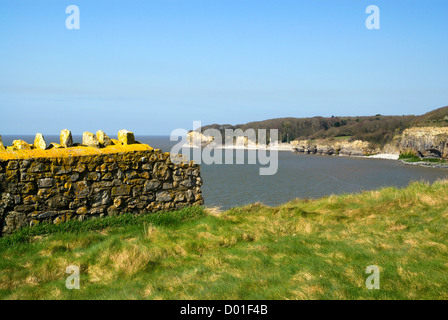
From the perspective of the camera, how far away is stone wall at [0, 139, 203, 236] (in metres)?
7.59

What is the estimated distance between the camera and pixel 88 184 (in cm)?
828

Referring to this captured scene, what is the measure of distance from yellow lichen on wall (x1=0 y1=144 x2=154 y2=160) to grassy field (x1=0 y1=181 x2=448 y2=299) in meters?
1.63

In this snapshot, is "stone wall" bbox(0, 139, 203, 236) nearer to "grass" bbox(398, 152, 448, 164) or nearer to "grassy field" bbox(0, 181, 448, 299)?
"grassy field" bbox(0, 181, 448, 299)

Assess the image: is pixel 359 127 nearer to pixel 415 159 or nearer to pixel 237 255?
pixel 415 159

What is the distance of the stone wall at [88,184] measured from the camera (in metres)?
7.59


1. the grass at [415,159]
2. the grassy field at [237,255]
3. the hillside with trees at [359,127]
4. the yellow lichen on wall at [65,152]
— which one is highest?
the hillside with trees at [359,127]

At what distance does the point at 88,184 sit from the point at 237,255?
14.0ft

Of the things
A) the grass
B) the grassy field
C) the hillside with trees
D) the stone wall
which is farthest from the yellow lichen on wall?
the hillside with trees

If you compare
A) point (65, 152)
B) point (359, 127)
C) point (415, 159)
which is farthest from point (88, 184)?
point (359, 127)

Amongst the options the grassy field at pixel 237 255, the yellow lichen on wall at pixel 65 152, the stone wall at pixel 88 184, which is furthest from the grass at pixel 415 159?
the yellow lichen on wall at pixel 65 152

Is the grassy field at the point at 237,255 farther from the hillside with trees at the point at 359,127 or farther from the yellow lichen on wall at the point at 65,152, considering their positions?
the hillside with trees at the point at 359,127
